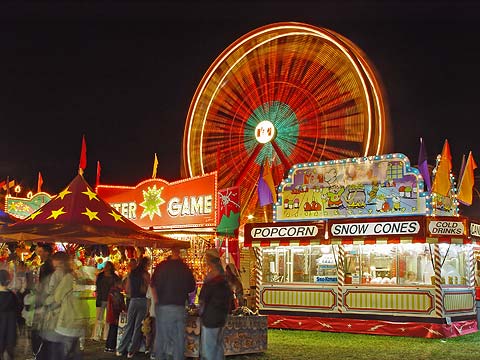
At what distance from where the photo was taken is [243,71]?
23375 mm

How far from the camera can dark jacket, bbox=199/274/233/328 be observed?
807 cm

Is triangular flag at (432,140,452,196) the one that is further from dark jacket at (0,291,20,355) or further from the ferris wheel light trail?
dark jacket at (0,291,20,355)

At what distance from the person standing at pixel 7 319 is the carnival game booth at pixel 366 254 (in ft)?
30.5

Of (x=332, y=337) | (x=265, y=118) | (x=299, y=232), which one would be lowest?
(x=332, y=337)

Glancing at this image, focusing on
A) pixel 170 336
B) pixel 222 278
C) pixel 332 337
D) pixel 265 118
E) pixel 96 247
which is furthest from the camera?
pixel 265 118

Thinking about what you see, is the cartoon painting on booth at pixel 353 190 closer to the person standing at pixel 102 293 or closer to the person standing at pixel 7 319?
the person standing at pixel 102 293

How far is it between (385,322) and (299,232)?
10.3 feet

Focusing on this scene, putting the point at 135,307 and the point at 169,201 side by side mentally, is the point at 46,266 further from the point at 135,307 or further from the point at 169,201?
the point at 169,201

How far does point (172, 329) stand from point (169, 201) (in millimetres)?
13094

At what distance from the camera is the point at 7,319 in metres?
8.11

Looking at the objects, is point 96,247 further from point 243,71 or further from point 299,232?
point 243,71

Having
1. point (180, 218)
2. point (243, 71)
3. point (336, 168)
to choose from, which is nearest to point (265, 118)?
point (243, 71)

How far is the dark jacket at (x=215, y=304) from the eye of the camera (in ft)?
26.5

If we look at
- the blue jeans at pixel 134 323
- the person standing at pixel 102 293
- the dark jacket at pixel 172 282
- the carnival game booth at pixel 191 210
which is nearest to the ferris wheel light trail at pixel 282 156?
the carnival game booth at pixel 191 210
